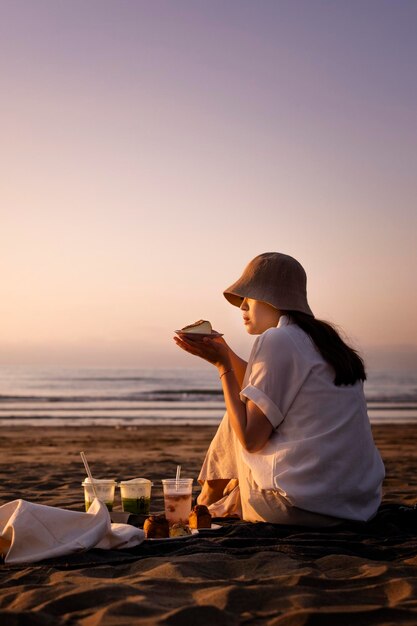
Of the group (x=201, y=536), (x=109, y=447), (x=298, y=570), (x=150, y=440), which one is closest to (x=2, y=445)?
(x=109, y=447)

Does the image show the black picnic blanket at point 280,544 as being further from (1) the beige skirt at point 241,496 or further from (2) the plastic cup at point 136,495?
(2) the plastic cup at point 136,495

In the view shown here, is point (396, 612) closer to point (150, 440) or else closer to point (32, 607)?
point (32, 607)

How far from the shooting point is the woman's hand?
13.4 ft

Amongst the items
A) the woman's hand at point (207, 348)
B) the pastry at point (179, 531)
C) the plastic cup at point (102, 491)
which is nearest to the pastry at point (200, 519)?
the pastry at point (179, 531)

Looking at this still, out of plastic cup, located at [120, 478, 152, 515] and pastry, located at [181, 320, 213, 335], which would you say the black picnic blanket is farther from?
pastry, located at [181, 320, 213, 335]

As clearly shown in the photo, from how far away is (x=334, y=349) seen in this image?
4.04 m

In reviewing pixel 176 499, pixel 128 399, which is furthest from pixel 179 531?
pixel 128 399

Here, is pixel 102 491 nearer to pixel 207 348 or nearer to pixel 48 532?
pixel 48 532

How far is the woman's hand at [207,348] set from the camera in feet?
13.4

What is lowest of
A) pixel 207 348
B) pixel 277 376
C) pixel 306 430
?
pixel 306 430

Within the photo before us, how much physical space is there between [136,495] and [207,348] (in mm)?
1023

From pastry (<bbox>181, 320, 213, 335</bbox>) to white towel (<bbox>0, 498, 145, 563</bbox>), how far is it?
1.06m

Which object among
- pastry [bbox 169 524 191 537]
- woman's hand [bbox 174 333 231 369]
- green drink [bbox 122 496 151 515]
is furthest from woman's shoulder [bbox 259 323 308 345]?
green drink [bbox 122 496 151 515]

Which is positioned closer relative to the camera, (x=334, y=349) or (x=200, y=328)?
(x=334, y=349)
